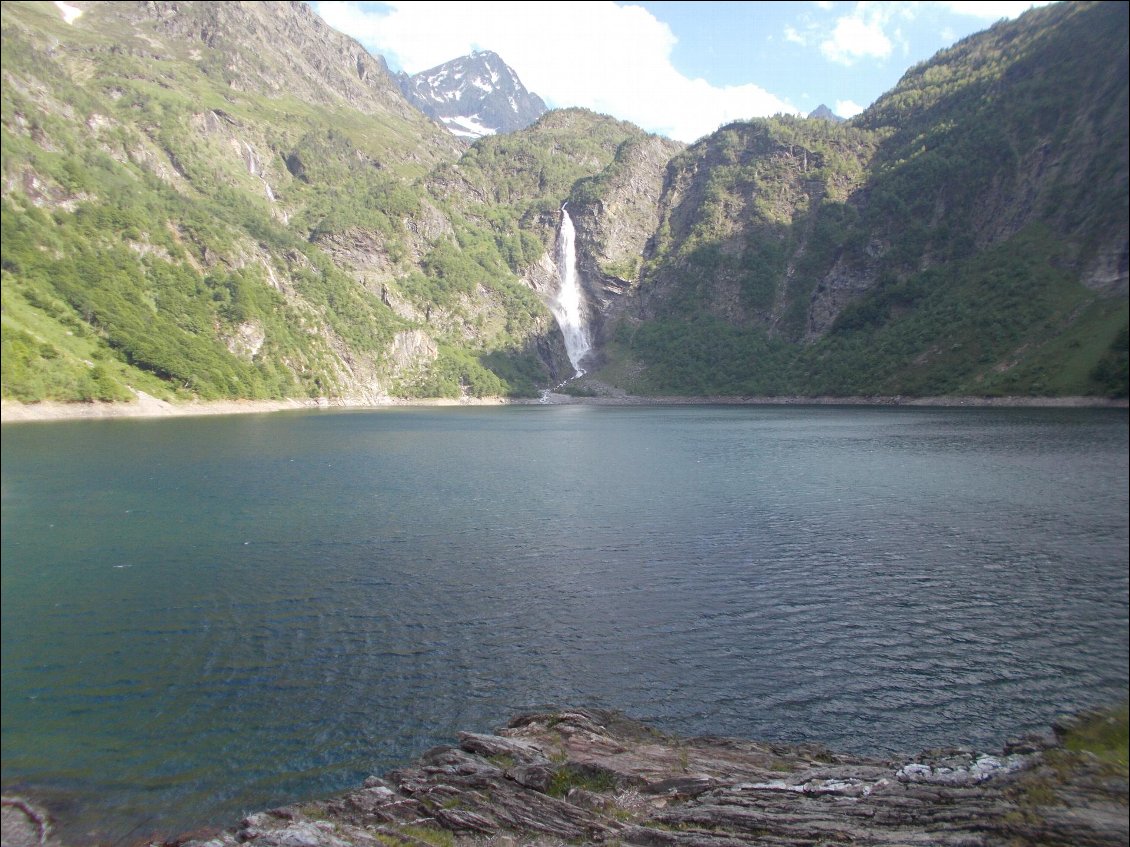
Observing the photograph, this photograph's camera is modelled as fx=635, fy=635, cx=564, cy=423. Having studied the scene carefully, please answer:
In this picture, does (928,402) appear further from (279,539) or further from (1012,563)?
(279,539)

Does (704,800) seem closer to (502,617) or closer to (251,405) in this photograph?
(502,617)

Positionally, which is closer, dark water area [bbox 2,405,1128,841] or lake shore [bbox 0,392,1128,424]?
dark water area [bbox 2,405,1128,841]

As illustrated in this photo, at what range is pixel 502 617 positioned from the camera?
24.6 meters

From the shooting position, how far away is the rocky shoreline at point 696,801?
11.5 m

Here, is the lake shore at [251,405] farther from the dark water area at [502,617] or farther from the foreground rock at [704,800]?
the foreground rock at [704,800]

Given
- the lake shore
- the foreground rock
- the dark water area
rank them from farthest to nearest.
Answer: the lake shore → the dark water area → the foreground rock

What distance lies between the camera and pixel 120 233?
5226 inches

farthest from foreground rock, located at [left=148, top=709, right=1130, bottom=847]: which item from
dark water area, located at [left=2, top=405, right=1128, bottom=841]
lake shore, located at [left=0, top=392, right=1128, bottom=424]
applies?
lake shore, located at [left=0, top=392, right=1128, bottom=424]

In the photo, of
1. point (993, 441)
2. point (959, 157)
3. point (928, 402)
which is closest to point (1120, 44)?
point (959, 157)

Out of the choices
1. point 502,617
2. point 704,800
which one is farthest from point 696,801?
point 502,617

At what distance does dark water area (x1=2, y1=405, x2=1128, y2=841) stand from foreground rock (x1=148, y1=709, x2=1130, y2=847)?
1583 mm

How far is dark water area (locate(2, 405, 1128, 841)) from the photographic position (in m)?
16.5

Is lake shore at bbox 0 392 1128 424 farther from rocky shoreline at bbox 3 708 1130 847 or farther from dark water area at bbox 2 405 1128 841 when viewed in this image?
rocky shoreline at bbox 3 708 1130 847

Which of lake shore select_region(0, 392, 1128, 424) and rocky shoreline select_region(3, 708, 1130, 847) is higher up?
lake shore select_region(0, 392, 1128, 424)
